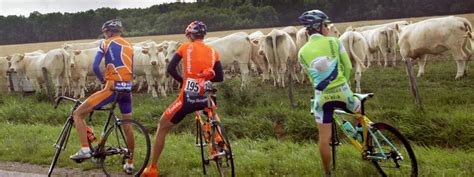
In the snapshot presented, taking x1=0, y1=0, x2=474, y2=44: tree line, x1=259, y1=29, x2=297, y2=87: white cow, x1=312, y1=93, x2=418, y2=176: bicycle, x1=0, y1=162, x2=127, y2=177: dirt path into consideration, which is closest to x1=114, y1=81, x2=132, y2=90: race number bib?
x1=0, y1=162, x2=127, y2=177: dirt path

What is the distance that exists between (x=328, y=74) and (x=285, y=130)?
459cm

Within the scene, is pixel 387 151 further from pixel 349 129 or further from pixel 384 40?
pixel 384 40

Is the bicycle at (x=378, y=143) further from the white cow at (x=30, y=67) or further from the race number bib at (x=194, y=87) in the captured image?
the white cow at (x=30, y=67)

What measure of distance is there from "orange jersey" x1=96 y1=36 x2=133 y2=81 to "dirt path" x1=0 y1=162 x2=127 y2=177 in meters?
1.40

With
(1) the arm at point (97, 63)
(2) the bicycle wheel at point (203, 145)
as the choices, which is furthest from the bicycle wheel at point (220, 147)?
(1) the arm at point (97, 63)

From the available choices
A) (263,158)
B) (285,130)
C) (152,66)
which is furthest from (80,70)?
(263,158)

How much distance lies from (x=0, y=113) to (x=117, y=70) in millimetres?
8175

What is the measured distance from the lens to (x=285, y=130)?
993 cm

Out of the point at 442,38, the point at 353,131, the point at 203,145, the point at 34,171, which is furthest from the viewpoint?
the point at 442,38

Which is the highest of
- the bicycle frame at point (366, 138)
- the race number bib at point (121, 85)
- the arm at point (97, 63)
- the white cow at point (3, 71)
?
the arm at point (97, 63)

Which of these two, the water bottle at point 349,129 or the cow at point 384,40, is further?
the cow at point 384,40

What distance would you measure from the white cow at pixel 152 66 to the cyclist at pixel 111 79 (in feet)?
30.8

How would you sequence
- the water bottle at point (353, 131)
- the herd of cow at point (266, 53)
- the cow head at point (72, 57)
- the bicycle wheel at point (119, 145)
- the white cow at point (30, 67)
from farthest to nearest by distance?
the white cow at point (30, 67), the cow head at point (72, 57), the herd of cow at point (266, 53), the bicycle wheel at point (119, 145), the water bottle at point (353, 131)

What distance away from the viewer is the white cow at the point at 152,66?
17.1m
